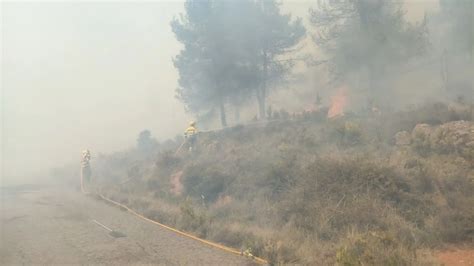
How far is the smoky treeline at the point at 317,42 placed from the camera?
90.5 feet

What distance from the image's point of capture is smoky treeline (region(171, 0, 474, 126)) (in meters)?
27.6

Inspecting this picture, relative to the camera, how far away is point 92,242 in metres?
10.1

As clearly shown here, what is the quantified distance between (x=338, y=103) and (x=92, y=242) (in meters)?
25.9

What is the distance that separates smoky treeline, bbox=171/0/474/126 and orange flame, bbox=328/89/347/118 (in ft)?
3.79

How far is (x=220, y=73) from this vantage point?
28594 mm

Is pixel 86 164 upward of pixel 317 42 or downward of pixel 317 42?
downward

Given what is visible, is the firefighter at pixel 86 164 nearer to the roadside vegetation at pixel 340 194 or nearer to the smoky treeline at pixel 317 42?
the roadside vegetation at pixel 340 194

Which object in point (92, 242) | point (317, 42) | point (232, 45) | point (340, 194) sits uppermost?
point (317, 42)

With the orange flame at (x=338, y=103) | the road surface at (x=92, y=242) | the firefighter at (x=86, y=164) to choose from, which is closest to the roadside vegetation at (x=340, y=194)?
the road surface at (x=92, y=242)

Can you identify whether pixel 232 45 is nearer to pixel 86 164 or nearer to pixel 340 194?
pixel 86 164

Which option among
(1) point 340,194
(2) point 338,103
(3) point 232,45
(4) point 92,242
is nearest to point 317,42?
(2) point 338,103

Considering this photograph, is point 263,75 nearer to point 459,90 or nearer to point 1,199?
point 459,90

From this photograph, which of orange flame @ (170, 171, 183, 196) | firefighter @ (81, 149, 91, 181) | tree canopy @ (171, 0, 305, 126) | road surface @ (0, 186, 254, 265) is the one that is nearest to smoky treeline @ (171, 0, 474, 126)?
tree canopy @ (171, 0, 305, 126)

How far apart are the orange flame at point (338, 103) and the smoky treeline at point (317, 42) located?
1.15 m
